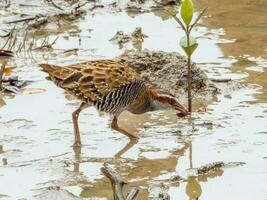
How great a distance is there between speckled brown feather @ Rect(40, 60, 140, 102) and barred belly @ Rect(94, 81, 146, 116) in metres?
0.05

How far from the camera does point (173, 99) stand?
9680 millimetres

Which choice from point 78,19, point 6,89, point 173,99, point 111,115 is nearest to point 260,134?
point 173,99

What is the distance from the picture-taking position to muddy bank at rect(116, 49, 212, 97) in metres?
10.9

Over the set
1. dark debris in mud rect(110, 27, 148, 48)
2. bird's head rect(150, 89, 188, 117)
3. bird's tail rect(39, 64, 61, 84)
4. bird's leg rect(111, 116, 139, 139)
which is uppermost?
dark debris in mud rect(110, 27, 148, 48)

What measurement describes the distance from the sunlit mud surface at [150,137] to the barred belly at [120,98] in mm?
364

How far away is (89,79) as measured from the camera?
925 cm

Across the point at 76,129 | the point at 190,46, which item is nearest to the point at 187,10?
the point at 190,46

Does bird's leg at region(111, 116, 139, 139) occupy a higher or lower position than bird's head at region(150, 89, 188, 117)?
lower

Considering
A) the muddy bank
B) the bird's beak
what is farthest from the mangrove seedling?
the muddy bank

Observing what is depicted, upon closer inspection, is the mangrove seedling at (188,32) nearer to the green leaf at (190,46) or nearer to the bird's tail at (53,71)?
the green leaf at (190,46)

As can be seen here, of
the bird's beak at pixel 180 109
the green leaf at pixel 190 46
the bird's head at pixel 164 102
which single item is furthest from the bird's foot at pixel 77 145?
the green leaf at pixel 190 46

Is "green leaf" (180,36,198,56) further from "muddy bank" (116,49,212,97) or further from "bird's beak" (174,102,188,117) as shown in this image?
"muddy bank" (116,49,212,97)

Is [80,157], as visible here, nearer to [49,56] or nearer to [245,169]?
[245,169]

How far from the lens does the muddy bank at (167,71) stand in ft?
35.6
